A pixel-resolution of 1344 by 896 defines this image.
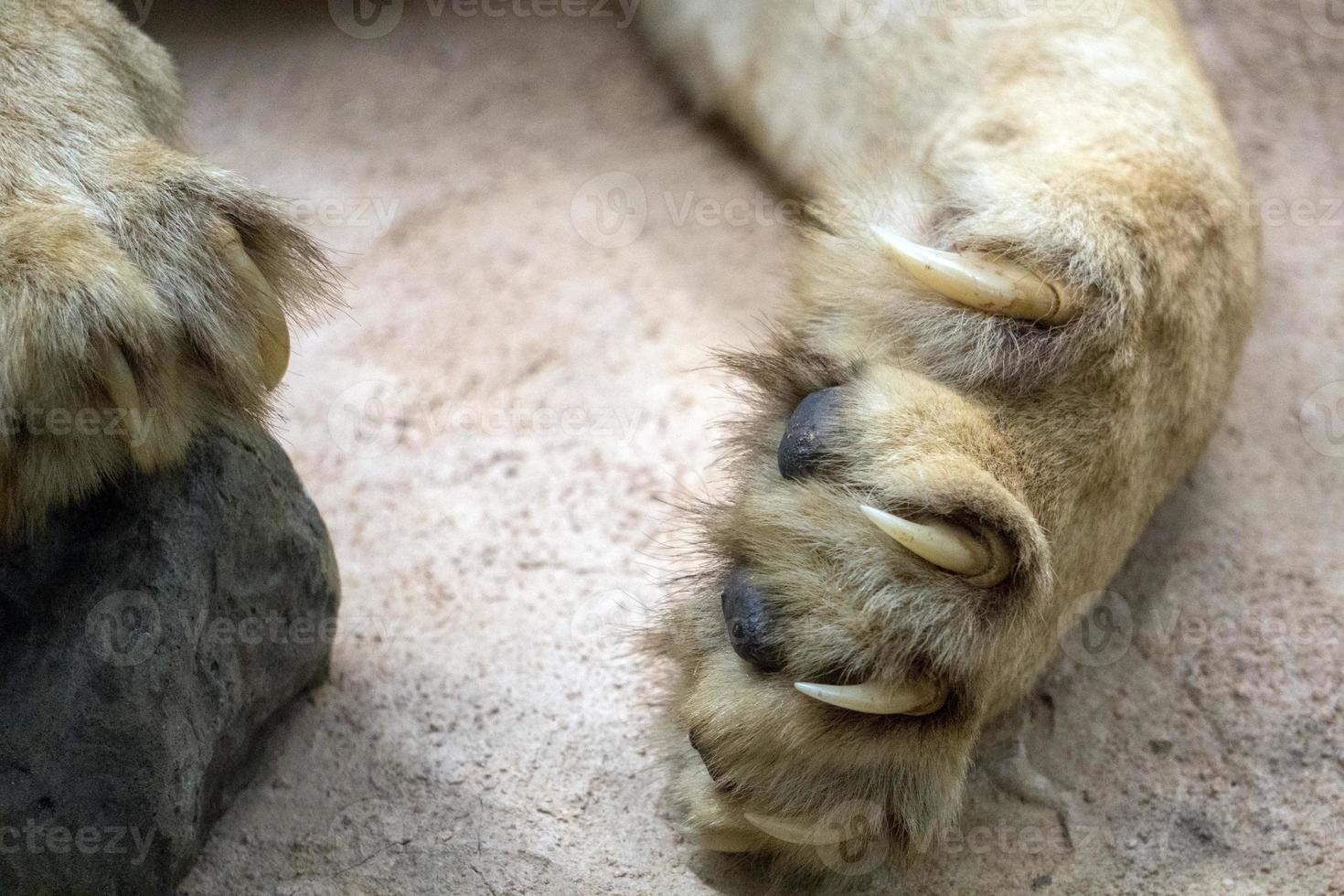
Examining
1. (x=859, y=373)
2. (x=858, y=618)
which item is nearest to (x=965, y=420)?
(x=859, y=373)

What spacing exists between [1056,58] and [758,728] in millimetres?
1258

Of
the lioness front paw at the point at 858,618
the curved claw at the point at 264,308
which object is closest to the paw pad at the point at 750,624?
A: the lioness front paw at the point at 858,618

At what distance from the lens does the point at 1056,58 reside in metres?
1.96

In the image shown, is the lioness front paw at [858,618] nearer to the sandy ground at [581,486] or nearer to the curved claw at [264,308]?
the sandy ground at [581,486]

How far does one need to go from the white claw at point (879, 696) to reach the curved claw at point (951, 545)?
135 millimetres

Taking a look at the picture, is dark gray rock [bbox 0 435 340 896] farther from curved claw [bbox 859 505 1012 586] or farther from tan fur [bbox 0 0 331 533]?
curved claw [bbox 859 505 1012 586]

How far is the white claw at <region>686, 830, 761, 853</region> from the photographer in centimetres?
144

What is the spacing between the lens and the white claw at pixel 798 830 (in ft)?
4.50

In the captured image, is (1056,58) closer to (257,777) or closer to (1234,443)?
(1234,443)

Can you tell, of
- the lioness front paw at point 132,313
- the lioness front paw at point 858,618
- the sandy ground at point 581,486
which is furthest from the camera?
the sandy ground at point 581,486

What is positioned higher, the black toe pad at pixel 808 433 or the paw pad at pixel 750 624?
the black toe pad at pixel 808 433

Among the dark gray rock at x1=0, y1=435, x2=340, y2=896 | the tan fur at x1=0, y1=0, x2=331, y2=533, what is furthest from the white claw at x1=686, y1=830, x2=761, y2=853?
the tan fur at x1=0, y1=0, x2=331, y2=533

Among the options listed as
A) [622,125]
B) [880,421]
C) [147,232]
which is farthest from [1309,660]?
[622,125]

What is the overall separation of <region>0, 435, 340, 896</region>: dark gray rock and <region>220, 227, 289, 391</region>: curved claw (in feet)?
0.45
